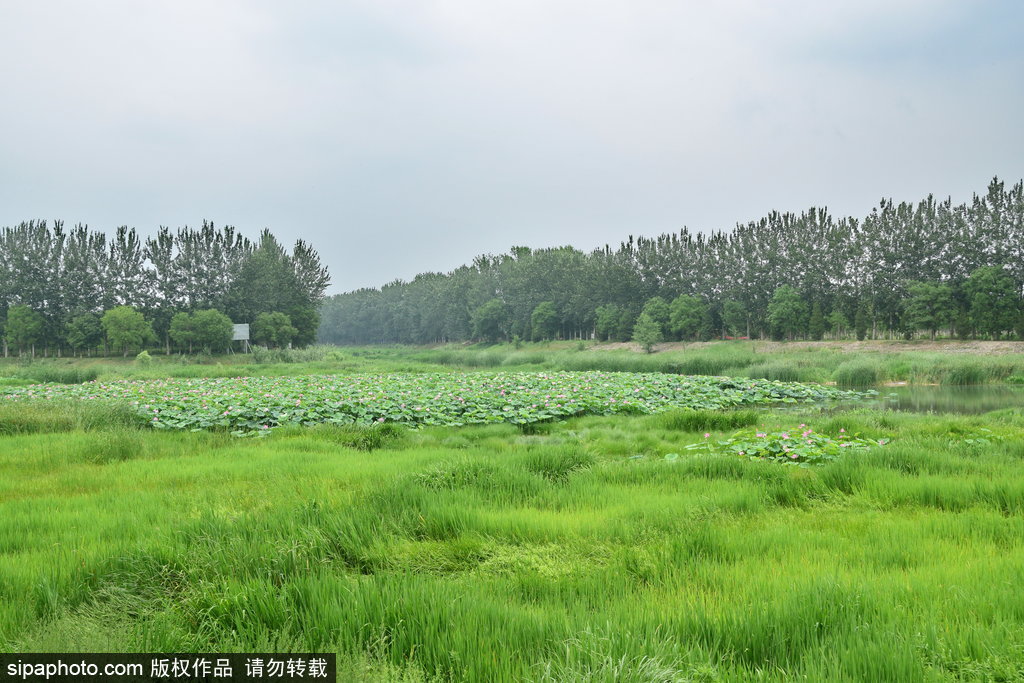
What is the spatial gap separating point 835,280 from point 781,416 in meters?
49.4

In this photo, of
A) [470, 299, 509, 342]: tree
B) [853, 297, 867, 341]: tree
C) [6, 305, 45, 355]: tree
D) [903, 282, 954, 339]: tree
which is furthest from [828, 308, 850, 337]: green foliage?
[6, 305, 45, 355]: tree

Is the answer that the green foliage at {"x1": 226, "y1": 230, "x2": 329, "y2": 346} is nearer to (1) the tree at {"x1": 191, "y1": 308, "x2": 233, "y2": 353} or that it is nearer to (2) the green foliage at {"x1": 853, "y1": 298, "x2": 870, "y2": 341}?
(1) the tree at {"x1": 191, "y1": 308, "x2": 233, "y2": 353}

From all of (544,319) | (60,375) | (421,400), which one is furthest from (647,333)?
(60,375)

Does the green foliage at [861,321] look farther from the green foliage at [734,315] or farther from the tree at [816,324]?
the green foliage at [734,315]

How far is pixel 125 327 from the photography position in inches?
2002

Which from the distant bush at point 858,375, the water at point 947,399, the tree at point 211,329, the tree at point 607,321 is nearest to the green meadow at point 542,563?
the water at point 947,399

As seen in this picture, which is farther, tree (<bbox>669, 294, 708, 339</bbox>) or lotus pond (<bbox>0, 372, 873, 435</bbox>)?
tree (<bbox>669, 294, 708, 339</bbox>)

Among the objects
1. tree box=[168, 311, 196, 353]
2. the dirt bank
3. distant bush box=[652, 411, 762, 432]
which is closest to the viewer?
distant bush box=[652, 411, 762, 432]

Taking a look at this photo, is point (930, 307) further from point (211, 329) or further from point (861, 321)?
point (211, 329)

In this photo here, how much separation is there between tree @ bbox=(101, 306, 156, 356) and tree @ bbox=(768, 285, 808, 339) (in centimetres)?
5419

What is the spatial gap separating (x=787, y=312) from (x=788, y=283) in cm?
679

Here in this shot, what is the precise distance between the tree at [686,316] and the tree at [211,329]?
41136mm

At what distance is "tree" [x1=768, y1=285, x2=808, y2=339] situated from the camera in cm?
5559

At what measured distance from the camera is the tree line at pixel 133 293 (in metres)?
54.1
